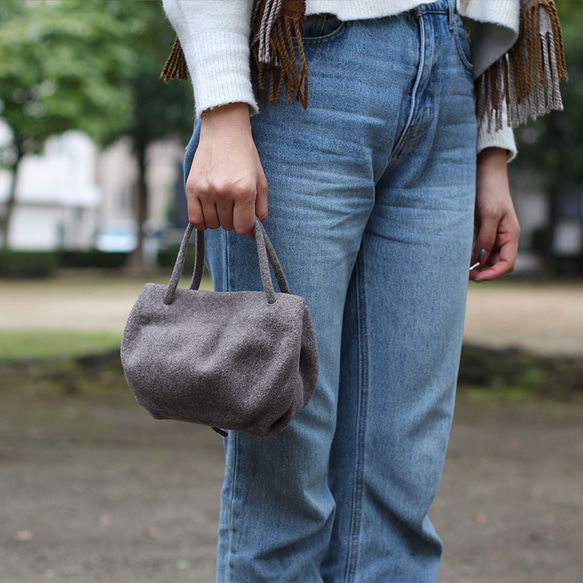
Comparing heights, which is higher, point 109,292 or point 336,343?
point 336,343

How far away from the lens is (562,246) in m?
30.1

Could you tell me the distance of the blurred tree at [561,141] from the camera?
1686cm

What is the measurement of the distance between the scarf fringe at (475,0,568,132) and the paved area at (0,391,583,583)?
4.32 feet

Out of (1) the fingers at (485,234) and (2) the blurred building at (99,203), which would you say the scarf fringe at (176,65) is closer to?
(1) the fingers at (485,234)

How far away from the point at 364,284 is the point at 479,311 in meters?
10.4

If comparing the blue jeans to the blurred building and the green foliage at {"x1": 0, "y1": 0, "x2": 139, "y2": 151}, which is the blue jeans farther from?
the blurred building

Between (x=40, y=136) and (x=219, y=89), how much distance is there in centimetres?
1984

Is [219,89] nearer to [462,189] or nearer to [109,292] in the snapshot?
[462,189]

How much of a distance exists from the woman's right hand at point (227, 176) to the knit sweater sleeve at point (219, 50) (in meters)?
0.02

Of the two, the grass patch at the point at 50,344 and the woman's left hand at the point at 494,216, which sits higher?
the woman's left hand at the point at 494,216

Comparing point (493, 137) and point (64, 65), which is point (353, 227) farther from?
point (64, 65)

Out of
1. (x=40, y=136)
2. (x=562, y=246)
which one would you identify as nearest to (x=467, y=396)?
(x=40, y=136)

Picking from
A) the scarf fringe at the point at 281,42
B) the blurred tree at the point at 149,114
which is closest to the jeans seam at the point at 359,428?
the scarf fringe at the point at 281,42

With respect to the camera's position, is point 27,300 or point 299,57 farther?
point 27,300
